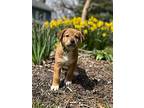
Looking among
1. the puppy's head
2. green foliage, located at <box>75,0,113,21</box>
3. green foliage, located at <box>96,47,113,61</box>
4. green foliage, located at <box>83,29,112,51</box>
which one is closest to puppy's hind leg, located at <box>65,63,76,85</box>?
the puppy's head

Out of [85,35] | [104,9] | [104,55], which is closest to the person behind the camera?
[104,55]

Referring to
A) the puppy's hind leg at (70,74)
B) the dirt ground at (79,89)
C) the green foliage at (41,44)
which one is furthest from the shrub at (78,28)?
the puppy's hind leg at (70,74)

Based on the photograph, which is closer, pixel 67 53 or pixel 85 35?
pixel 67 53

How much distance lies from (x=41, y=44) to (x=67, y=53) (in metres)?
0.55

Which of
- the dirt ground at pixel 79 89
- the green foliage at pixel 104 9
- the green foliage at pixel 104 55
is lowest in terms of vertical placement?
the dirt ground at pixel 79 89

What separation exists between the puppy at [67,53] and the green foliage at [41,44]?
39 centimetres

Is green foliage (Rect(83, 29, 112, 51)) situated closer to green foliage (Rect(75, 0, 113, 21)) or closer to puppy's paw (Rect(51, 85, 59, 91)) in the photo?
green foliage (Rect(75, 0, 113, 21))

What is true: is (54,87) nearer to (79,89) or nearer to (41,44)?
(79,89)

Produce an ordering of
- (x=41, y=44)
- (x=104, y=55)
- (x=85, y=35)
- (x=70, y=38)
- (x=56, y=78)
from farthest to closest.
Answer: (x=85, y=35) < (x=41, y=44) < (x=104, y=55) < (x=56, y=78) < (x=70, y=38)

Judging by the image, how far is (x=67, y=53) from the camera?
2.87m

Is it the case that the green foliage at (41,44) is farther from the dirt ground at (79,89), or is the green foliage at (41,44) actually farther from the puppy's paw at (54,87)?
the puppy's paw at (54,87)

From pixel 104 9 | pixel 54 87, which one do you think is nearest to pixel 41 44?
pixel 54 87

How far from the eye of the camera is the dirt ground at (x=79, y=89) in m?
2.74
